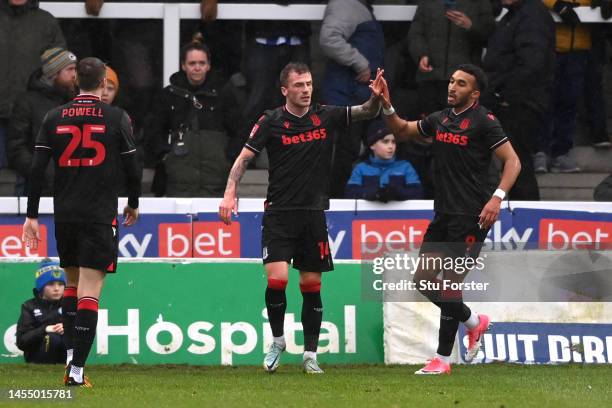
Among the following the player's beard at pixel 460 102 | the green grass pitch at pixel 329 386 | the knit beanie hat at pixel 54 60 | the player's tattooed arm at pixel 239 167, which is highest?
the knit beanie hat at pixel 54 60

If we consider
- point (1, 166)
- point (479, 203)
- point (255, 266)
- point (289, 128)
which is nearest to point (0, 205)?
point (1, 166)

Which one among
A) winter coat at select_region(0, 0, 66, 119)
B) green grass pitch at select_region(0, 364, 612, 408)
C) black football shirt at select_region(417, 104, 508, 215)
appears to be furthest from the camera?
winter coat at select_region(0, 0, 66, 119)

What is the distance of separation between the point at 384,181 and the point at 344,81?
4.20 ft

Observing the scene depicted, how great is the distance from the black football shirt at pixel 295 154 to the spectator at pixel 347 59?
3.75m

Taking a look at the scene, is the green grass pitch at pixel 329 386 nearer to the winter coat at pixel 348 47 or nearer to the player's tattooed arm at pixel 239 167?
the player's tattooed arm at pixel 239 167

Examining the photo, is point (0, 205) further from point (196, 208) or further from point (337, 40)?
point (337, 40)

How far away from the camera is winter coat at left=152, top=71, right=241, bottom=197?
1491cm

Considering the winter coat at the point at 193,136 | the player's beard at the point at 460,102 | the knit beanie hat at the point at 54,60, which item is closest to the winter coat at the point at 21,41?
the knit beanie hat at the point at 54,60

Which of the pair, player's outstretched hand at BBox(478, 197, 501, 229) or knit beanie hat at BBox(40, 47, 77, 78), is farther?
Result: knit beanie hat at BBox(40, 47, 77, 78)

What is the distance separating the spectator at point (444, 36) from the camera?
15.1 metres

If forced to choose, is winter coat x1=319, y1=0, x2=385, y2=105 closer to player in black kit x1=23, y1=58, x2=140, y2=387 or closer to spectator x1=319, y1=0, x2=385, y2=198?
spectator x1=319, y1=0, x2=385, y2=198

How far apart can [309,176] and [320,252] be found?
56 centimetres

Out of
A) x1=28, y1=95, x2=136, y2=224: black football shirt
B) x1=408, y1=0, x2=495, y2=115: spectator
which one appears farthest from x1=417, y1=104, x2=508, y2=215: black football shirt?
x1=408, y1=0, x2=495, y2=115: spectator

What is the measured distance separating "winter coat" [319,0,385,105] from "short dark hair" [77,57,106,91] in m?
5.09
